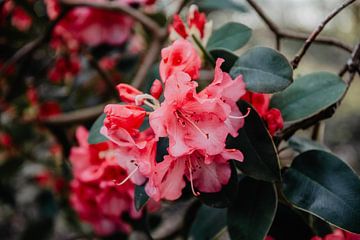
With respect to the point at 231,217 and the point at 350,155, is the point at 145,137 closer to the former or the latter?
the point at 231,217

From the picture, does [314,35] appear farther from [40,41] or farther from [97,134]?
[40,41]

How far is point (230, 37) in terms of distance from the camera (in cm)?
81

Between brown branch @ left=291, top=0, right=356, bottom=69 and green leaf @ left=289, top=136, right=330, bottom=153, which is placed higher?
brown branch @ left=291, top=0, right=356, bottom=69

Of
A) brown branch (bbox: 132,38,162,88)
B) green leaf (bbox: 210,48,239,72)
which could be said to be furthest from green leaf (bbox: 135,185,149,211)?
brown branch (bbox: 132,38,162,88)

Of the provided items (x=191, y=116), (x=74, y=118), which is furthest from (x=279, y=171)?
(x=74, y=118)

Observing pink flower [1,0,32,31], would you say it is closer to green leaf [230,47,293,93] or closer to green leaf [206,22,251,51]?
green leaf [206,22,251,51]

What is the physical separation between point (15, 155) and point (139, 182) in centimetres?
105

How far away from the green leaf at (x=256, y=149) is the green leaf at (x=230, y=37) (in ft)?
0.53

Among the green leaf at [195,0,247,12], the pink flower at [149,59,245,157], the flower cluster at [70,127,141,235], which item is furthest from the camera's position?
the green leaf at [195,0,247,12]

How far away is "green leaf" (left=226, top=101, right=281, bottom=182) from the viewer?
0.65 metres

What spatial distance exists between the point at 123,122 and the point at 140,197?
12 centimetres

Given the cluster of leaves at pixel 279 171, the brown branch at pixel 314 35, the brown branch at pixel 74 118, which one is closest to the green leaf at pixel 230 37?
the cluster of leaves at pixel 279 171

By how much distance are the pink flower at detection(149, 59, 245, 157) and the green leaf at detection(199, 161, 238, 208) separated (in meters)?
0.08

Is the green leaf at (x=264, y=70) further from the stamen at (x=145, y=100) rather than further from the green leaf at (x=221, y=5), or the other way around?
the green leaf at (x=221, y=5)
